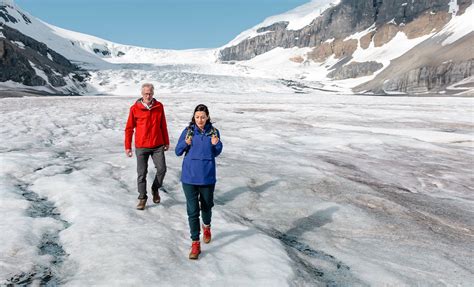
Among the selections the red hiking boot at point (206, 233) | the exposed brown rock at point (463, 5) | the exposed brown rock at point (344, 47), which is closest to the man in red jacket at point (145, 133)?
the red hiking boot at point (206, 233)

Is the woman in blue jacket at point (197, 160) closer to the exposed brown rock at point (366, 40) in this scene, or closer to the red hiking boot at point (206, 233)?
the red hiking boot at point (206, 233)

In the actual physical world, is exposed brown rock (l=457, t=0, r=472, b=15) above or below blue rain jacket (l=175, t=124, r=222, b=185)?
above

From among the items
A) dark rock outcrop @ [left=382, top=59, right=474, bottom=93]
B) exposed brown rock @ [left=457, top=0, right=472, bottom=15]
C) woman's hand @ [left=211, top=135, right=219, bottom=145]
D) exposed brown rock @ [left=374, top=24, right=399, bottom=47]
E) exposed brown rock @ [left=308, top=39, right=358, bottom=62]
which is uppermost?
exposed brown rock @ [left=457, top=0, right=472, bottom=15]

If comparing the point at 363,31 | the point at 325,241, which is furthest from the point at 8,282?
the point at 363,31

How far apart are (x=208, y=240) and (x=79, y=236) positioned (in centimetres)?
183

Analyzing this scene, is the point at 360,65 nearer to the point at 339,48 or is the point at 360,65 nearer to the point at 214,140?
the point at 339,48

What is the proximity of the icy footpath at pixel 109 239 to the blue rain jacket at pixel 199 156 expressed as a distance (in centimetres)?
104

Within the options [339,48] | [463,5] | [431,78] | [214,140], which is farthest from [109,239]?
[339,48]

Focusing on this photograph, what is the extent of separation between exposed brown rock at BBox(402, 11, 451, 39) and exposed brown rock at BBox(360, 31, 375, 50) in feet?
49.6

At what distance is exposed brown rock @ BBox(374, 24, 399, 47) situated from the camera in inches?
6655

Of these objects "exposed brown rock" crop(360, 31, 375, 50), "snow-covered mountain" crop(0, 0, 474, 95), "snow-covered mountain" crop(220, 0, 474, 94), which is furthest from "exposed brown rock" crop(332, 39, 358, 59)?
"exposed brown rock" crop(360, 31, 375, 50)

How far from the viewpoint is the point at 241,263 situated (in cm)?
546

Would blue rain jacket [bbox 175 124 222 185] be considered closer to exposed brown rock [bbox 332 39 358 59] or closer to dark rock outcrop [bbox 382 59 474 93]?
dark rock outcrop [bbox 382 59 474 93]

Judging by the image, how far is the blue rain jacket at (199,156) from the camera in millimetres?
5602
